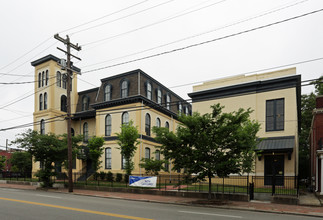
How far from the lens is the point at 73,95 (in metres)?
37.3

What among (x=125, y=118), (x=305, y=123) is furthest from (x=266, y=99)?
(x=305, y=123)

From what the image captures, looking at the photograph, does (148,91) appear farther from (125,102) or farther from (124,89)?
(125,102)

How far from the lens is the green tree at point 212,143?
569 inches

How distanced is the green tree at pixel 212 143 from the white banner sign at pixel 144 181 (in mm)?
5506

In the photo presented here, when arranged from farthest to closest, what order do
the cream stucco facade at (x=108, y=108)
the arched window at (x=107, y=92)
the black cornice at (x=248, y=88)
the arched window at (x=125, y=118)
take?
the arched window at (x=107, y=92)
the arched window at (x=125, y=118)
the cream stucco facade at (x=108, y=108)
the black cornice at (x=248, y=88)

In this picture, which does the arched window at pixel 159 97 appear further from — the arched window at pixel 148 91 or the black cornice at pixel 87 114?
the black cornice at pixel 87 114

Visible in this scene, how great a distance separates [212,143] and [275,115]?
10.5 meters

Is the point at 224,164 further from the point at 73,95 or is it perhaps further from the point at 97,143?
the point at 73,95

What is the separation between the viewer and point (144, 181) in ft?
67.3

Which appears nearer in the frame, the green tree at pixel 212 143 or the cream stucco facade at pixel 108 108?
the green tree at pixel 212 143

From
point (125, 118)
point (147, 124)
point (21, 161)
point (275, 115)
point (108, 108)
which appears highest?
point (108, 108)

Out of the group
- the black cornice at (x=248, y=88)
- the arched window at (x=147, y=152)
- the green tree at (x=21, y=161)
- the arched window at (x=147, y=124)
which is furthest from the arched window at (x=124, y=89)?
the green tree at (x=21, y=161)

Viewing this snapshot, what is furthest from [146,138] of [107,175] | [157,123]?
[107,175]

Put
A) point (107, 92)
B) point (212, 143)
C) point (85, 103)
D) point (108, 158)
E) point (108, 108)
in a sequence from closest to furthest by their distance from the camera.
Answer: point (212, 143), point (108, 158), point (108, 108), point (107, 92), point (85, 103)
